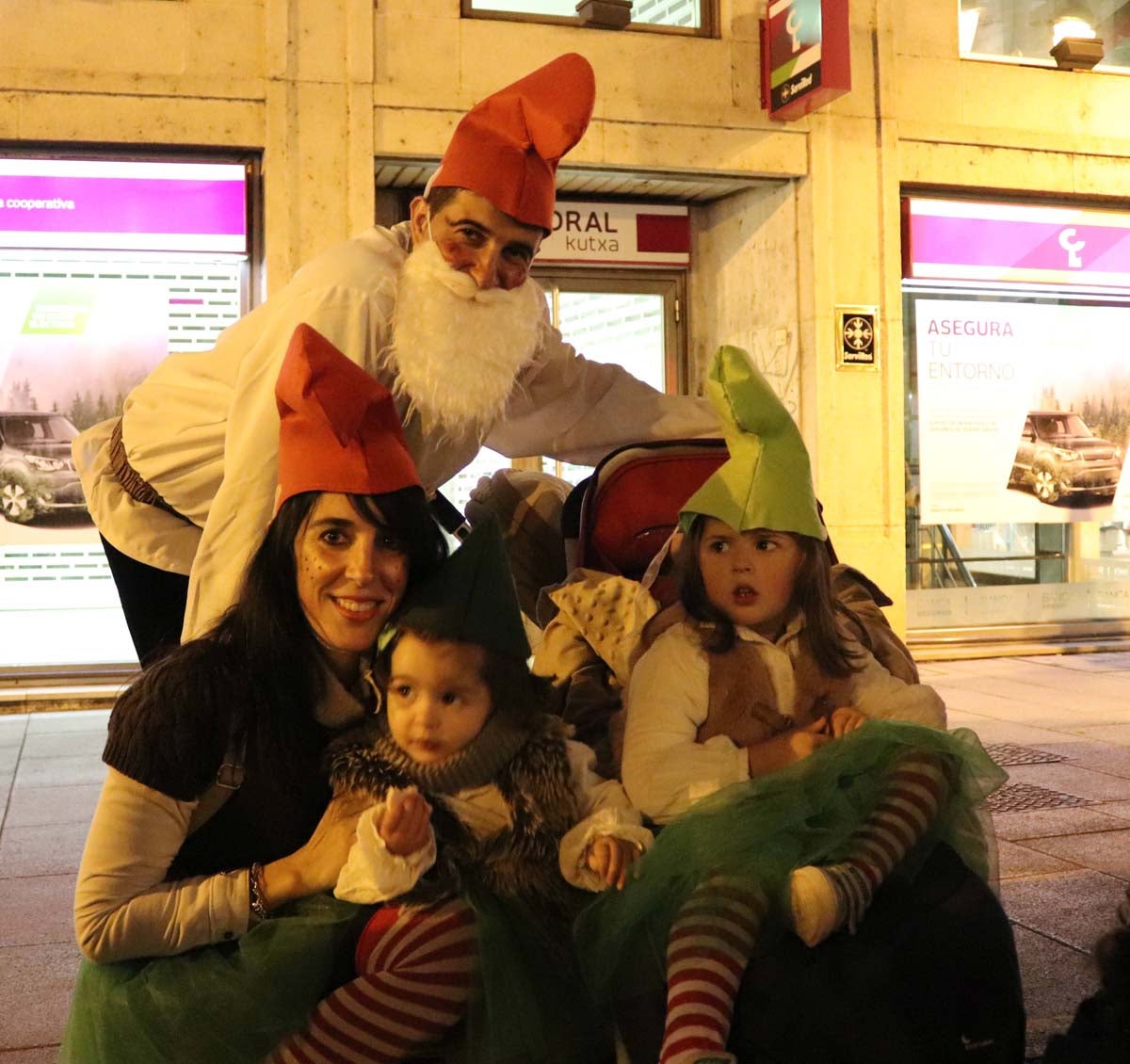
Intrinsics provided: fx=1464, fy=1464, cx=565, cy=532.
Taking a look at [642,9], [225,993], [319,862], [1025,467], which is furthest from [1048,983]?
[1025,467]

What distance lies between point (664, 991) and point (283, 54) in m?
7.15

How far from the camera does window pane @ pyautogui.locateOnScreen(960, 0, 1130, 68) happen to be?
10.1 m

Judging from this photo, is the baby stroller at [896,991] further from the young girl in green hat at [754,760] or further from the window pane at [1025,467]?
the window pane at [1025,467]

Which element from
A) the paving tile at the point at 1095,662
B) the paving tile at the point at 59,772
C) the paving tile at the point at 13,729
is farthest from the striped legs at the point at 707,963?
the paving tile at the point at 1095,662

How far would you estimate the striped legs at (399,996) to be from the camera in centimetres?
229

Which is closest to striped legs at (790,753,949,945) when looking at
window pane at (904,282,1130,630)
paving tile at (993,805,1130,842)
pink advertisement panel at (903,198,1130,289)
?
paving tile at (993,805,1130,842)

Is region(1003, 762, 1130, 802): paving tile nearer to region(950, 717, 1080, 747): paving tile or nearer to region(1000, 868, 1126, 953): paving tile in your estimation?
region(950, 717, 1080, 747): paving tile

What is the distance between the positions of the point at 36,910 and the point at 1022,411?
8204 millimetres

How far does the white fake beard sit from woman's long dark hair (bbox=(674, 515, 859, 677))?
0.56 metres

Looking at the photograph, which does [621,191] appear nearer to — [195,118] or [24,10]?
[195,118]

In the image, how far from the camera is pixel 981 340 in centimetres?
1051

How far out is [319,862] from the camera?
236cm

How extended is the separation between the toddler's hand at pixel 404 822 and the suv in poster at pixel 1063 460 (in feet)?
29.6

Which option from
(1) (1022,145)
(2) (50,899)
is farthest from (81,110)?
(1) (1022,145)
